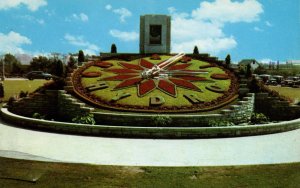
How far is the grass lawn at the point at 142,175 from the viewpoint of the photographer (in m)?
9.53

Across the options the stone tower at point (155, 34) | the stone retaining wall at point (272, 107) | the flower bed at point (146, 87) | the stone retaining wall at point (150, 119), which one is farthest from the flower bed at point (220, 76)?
the stone tower at point (155, 34)

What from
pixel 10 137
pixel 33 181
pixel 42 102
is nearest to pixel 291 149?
pixel 33 181

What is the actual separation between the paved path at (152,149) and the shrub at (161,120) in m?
1.99

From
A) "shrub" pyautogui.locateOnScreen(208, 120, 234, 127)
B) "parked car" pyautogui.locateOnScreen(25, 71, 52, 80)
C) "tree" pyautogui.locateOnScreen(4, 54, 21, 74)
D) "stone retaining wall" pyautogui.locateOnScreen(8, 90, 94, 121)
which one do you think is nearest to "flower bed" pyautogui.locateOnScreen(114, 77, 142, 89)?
"stone retaining wall" pyautogui.locateOnScreen(8, 90, 94, 121)

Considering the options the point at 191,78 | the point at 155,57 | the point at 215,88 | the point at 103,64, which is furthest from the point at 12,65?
the point at 215,88

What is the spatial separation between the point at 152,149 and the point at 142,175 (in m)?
3.33

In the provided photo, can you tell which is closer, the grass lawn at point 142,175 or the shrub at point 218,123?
the grass lawn at point 142,175

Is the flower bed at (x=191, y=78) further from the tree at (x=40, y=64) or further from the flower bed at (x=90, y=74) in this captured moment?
the tree at (x=40, y=64)

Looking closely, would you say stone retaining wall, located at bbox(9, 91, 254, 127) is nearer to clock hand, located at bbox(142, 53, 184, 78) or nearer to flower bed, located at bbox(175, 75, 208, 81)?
flower bed, located at bbox(175, 75, 208, 81)

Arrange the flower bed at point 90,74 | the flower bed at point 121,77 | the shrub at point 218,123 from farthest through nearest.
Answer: the flower bed at point 90,74 < the flower bed at point 121,77 < the shrub at point 218,123

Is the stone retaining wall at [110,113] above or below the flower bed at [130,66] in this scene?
below

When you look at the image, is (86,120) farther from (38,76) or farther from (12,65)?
(12,65)

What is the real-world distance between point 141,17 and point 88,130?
15836 mm

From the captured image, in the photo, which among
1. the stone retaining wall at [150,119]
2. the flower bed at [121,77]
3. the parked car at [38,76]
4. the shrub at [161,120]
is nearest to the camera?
the shrub at [161,120]
